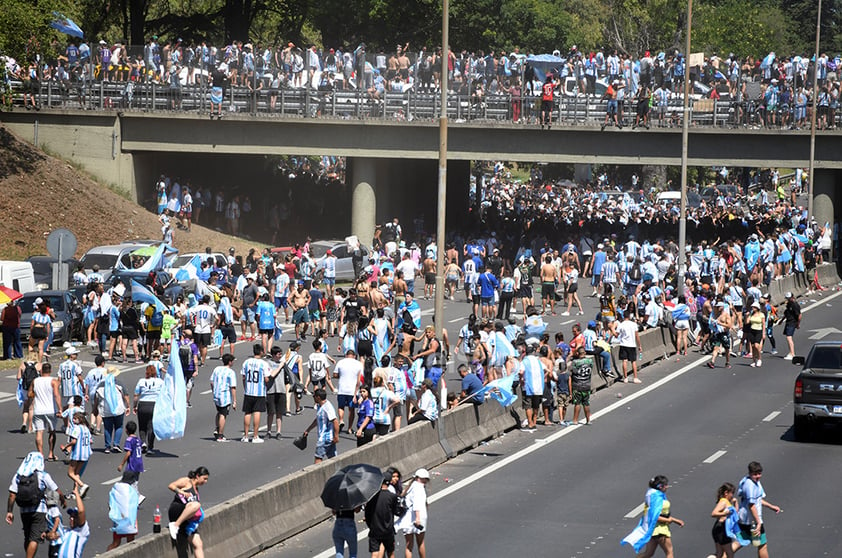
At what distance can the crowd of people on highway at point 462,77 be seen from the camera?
51938 mm

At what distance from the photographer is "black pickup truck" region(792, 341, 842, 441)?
2394 centimetres

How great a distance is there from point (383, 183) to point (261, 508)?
38.6m

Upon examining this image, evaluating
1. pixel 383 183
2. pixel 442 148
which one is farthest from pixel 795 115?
pixel 442 148

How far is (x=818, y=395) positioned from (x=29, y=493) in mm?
13705

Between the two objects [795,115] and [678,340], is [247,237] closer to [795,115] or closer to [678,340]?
[795,115]

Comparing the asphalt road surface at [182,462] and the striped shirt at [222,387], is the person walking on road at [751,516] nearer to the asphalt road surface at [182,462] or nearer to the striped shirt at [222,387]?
the asphalt road surface at [182,462]

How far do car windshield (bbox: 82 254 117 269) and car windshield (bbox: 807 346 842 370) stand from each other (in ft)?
68.9

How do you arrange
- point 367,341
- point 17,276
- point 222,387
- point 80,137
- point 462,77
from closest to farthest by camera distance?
point 222,387, point 367,341, point 17,276, point 462,77, point 80,137

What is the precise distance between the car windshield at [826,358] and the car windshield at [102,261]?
21.0m

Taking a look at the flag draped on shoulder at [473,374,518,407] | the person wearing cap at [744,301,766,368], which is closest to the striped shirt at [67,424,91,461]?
the flag draped on shoulder at [473,374,518,407]

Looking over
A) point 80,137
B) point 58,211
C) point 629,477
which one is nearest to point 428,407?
point 629,477

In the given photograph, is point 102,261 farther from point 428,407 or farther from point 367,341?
point 428,407

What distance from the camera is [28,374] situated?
2336 cm

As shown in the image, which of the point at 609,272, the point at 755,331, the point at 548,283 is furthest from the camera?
the point at 609,272
